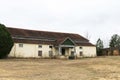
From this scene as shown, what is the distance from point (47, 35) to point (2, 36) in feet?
57.9

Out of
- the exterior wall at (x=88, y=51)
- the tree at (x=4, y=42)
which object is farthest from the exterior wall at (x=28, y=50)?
the exterior wall at (x=88, y=51)

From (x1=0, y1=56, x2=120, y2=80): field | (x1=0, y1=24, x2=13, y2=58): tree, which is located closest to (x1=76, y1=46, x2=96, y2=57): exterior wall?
(x1=0, y1=24, x2=13, y2=58): tree

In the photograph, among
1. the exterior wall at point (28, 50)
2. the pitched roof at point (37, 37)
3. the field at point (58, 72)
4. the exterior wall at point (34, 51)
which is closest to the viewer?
the field at point (58, 72)

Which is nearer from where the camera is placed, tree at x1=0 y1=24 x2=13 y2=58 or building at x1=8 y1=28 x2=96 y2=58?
tree at x1=0 y1=24 x2=13 y2=58

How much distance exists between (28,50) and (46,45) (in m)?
4.76

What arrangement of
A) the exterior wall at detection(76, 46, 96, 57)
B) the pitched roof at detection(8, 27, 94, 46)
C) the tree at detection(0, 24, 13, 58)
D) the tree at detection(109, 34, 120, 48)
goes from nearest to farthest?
the tree at detection(0, 24, 13, 58)
the pitched roof at detection(8, 27, 94, 46)
the exterior wall at detection(76, 46, 96, 57)
the tree at detection(109, 34, 120, 48)

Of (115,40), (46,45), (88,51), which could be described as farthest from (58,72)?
(115,40)

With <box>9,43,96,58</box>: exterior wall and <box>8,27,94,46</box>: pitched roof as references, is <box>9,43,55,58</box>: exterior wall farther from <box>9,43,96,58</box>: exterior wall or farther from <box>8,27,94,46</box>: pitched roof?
<box>8,27,94,46</box>: pitched roof

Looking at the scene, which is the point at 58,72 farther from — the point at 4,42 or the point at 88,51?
the point at 88,51

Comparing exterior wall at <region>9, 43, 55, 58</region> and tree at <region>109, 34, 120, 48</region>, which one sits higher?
tree at <region>109, 34, 120, 48</region>

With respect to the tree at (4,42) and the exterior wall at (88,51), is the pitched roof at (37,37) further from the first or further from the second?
the tree at (4,42)

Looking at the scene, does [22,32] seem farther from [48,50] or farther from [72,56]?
[72,56]

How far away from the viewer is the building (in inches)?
2094

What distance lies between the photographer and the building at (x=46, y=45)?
5319 cm
